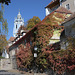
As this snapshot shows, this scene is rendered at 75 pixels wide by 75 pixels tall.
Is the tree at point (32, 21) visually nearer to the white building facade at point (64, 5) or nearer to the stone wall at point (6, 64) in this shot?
the white building facade at point (64, 5)

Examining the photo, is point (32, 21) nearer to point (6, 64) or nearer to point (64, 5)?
point (64, 5)

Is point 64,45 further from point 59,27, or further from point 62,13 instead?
point 62,13

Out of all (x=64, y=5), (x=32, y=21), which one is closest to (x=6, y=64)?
(x=64, y=5)

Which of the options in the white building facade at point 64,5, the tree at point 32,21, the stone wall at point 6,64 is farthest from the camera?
the tree at point 32,21

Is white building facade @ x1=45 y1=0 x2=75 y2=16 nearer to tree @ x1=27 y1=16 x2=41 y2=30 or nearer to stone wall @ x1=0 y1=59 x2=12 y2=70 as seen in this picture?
tree @ x1=27 y1=16 x2=41 y2=30

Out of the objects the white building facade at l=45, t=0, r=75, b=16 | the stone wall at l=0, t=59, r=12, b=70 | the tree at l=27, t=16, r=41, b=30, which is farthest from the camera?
the tree at l=27, t=16, r=41, b=30

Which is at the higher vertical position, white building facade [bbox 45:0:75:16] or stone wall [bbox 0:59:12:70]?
white building facade [bbox 45:0:75:16]

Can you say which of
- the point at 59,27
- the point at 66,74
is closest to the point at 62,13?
the point at 59,27

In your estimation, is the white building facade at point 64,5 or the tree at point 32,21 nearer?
the white building facade at point 64,5

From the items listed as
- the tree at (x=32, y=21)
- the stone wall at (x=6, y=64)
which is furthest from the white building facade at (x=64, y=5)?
the stone wall at (x=6, y=64)

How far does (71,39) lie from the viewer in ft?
31.5

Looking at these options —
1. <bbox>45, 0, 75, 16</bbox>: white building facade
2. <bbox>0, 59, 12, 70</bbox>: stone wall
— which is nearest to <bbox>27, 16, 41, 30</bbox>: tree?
<bbox>45, 0, 75, 16</bbox>: white building facade

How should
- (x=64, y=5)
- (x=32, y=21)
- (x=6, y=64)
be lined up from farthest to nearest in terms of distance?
(x=32, y=21), (x=64, y=5), (x=6, y=64)

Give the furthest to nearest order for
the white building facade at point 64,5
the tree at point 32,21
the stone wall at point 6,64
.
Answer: the tree at point 32,21, the stone wall at point 6,64, the white building facade at point 64,5
